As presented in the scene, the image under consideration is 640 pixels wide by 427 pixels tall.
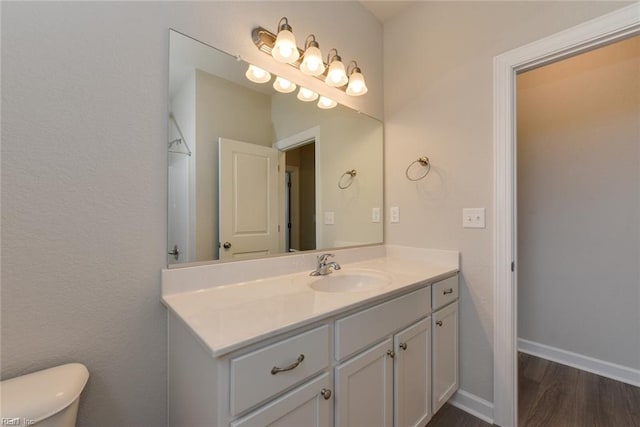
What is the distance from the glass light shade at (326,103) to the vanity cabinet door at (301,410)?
144cm

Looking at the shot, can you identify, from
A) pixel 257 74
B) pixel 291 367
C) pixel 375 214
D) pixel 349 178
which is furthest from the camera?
pixel 375 214

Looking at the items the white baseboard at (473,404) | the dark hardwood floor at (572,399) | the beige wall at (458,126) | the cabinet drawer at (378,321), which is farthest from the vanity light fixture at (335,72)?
the dark hardwood floor at (572,399)

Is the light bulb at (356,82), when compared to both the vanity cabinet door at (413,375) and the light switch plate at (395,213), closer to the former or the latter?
the light switch plate at (395,213)

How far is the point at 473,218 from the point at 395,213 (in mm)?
516

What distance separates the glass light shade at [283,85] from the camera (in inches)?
56.8

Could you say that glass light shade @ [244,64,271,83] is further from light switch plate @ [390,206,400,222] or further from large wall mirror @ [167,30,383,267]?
light switch plate @ [390,206,400,222]

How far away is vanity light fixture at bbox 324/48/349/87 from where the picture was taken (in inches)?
61.3

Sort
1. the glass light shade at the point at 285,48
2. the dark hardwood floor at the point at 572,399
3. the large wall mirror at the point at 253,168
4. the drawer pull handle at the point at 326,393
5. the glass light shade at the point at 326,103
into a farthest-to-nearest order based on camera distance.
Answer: the glass light shade at the point at 326,103
the dark hardwood floor at the point at 572,399
the glass light shade at the point at 285,48
the large wall mirror at the point at 253,168
the drawer pull handle at the point at 326,393

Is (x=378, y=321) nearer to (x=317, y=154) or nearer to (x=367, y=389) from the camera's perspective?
(x=367, y=389)

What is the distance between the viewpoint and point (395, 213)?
77.0 inches

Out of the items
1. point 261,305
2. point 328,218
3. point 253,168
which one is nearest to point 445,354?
point 328,218

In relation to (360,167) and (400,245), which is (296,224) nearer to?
(360,167)

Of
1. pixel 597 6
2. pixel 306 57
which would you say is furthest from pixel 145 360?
pixel 597 6

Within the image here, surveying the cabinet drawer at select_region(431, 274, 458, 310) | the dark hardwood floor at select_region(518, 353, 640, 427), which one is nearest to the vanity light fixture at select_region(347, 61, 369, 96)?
the cabinet drawer at select_region(431, 274, 458, 310)
